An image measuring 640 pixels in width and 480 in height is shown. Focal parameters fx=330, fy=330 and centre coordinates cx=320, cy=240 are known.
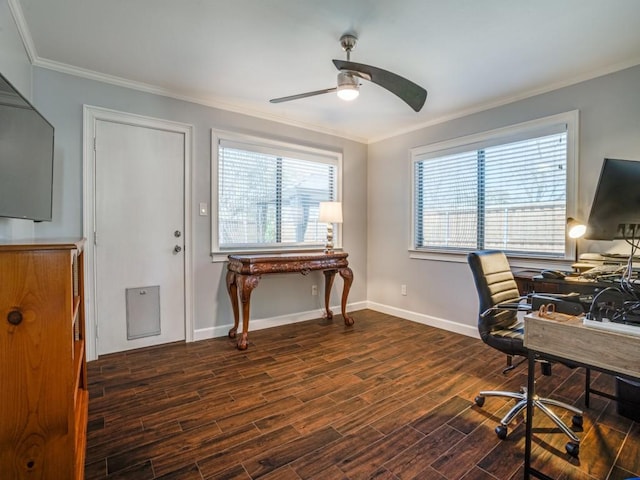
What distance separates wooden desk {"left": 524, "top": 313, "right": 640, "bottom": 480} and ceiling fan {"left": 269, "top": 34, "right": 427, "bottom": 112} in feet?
4.72

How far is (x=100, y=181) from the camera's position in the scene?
2.83m

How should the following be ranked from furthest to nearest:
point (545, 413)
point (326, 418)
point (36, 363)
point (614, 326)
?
1. point (326, 418)
2. point (545, 413)
3. point (614, 326)
4. point (36, 363)

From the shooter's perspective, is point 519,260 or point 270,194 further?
point 270,194

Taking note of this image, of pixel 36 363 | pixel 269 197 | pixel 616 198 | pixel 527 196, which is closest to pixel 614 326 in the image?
pixel 616 198

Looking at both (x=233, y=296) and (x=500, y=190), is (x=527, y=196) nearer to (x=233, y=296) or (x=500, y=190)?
(x=500, y=190)

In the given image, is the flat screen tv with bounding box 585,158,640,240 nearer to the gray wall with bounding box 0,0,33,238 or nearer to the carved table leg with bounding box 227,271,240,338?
the carved table leg with bounding box 227,271,240,338

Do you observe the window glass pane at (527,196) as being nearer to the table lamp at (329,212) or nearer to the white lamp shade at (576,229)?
the white lamp shade at (576,229)

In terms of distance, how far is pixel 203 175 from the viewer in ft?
10.9

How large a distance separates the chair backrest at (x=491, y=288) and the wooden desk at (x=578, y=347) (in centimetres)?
61

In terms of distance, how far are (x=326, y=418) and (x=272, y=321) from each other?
74.6 inches

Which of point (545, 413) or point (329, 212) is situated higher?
point (329, 212)

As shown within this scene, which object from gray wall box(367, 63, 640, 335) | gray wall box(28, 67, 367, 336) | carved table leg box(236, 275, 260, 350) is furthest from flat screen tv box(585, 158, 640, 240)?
Result: gray wall box(28, 67, 367, 336)

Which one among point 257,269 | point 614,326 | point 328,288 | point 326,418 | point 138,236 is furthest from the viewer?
point 328,288

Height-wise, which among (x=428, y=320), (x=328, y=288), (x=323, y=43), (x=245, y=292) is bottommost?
(x=428, y=320)
